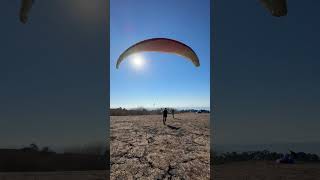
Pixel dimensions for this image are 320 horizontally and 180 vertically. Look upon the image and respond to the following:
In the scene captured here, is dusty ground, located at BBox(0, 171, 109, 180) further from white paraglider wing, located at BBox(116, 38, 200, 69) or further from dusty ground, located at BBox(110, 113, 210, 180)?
white paraglider wing, located at BBox(116, 38, 200, 69)

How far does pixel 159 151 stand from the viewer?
1149 cm

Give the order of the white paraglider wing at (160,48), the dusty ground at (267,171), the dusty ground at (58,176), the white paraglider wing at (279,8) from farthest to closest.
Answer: the dusty ground at (267,171) → the dusty ground at (58,176) → the white paraglider wing at (160,48) → the white paraglider wing at (279,8)

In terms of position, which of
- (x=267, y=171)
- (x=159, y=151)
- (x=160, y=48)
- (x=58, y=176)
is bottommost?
(x=58, y=176)

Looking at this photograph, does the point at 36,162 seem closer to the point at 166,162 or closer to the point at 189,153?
the point at 166,162

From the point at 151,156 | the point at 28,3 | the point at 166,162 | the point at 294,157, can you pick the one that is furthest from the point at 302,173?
the point at 28,3

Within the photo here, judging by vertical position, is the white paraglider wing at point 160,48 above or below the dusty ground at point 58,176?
above

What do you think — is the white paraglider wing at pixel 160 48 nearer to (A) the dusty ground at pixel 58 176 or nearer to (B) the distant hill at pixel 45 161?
(B) the distant hill at pixel 45 161

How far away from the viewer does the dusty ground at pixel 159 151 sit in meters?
9.51

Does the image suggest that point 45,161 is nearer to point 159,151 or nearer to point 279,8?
point 159,151

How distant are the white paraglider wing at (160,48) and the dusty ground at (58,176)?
322 centimetres

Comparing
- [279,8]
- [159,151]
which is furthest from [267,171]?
[279,8]

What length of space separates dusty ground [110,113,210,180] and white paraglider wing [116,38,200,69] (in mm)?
3418

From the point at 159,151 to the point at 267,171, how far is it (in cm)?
371

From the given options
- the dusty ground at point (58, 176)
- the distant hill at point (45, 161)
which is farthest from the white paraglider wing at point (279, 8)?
the dusty ground at point (58, 176)
